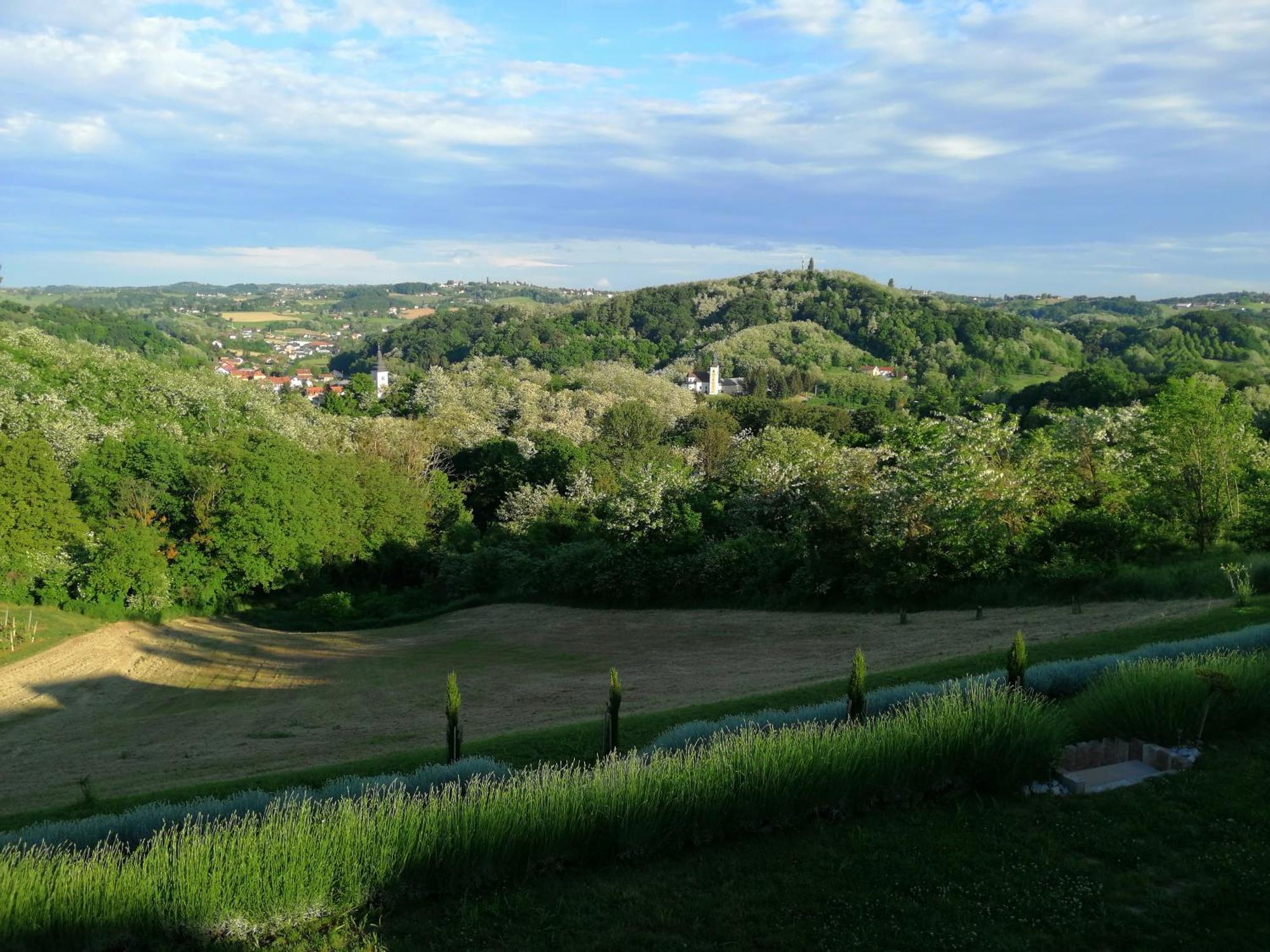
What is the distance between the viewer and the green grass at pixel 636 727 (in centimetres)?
1043

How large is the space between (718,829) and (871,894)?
130 cm

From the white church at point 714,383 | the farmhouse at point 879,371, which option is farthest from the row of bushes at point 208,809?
the farmhouse at point 879,371

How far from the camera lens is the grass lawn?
18.5 ft

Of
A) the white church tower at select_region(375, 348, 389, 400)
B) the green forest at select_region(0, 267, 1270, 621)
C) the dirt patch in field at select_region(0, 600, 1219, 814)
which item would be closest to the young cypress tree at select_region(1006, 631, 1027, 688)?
the dirt patch in field at select_region(0, 600, 1219, 814)

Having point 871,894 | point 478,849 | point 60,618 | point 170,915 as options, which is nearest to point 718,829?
point 871,894

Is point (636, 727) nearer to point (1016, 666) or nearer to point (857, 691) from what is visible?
point (857, 691)

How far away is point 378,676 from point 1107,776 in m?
19.7

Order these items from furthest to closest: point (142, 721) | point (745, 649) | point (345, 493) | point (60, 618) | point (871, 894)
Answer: point (345, 493), point (60, 618), point (745, 649), point (142, 721), point (871, 894)

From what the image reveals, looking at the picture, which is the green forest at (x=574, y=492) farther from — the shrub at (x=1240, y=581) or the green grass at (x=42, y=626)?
the shrub at (x=1240, y=581)

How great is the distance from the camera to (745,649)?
22.4m

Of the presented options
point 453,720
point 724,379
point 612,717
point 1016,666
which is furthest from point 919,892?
point 724,379

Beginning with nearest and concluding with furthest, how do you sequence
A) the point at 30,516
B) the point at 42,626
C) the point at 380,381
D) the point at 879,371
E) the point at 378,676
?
1. the point at 378,676
2. the point at 42,626
3. the point at 30,516
4. the point at 380,381
5. the point at 879,371

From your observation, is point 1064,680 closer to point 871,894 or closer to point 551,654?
point 871,894

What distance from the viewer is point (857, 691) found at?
854 centimetres
